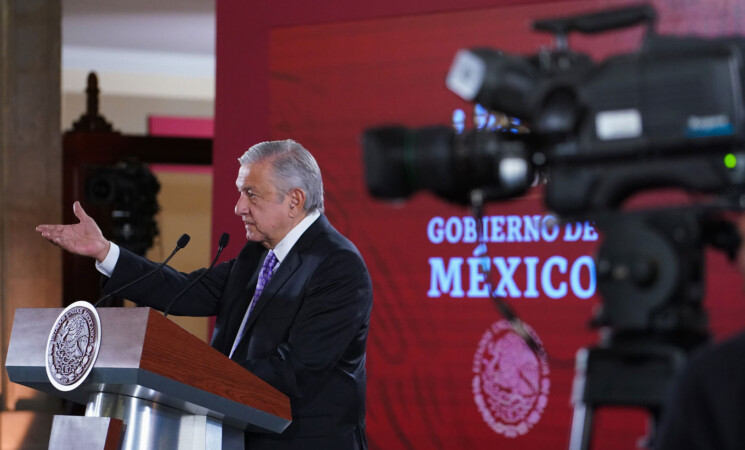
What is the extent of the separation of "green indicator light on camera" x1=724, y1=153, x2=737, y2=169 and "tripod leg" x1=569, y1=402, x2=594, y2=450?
31 centimetres

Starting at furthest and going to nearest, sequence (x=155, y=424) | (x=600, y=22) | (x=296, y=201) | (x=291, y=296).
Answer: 1. (x=296, y=201)
2. (x=291, y=296)
3. (x=155, y=424)
4. (x=600, y=22)

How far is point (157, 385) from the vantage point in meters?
1.99

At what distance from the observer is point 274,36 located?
4832mm

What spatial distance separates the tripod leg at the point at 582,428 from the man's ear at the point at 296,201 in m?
1.54

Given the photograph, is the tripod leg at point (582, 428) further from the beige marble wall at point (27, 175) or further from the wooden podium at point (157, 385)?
the beige marble wall at point (27, 175)

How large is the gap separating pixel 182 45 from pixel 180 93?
1.04 m

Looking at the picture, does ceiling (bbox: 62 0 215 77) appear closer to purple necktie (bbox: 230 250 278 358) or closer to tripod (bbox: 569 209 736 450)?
purple necktie (bbox: 230 250 278 358)

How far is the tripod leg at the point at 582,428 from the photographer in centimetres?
114

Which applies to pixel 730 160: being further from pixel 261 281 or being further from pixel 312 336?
pixel 261 281

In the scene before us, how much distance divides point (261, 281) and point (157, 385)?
0.69 metres

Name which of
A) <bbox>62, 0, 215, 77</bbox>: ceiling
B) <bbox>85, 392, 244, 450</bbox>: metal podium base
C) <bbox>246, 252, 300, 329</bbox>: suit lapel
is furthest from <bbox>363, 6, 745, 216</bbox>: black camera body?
<bbox>62, 0, 215, 77</bbox>: ceiling

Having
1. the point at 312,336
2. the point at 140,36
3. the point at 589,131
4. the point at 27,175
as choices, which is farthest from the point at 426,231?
the point at 140,36

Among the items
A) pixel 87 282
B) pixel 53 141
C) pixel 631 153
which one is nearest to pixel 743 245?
pixel 631 153

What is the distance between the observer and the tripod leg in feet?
3.76
